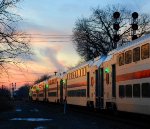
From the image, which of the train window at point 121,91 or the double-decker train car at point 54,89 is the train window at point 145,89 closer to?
the train window at point 121,91

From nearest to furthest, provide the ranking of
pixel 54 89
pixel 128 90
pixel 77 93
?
1. pixel 128 90
2. pixel 77 93
3. pixel 54 89

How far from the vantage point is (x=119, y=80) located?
86.2ft

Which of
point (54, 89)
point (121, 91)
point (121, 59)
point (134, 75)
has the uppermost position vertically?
point (121, 59)

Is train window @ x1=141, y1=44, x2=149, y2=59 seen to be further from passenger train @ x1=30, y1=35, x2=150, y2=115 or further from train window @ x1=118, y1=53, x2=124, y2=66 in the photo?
train window @ x1=118, y1=53, x2=124, y2=66

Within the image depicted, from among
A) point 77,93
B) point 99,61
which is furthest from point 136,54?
point 77,93

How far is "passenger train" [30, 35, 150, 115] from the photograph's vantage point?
21922 millimetres

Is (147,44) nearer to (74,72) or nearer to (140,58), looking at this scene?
(140,58)

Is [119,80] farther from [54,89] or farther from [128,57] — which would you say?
[54,89]

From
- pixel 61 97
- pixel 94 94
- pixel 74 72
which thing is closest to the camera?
pixel 94 94

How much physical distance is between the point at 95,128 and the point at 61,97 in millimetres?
34831

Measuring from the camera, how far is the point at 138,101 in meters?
22.6

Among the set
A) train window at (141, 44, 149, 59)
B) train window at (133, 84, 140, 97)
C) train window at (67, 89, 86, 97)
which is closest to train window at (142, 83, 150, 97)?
train window at (133, 84, 140, 97)

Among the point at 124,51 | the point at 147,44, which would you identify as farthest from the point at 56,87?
the point at 147,44

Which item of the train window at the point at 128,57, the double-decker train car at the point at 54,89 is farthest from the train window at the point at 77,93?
the train window at the point at 128,57
